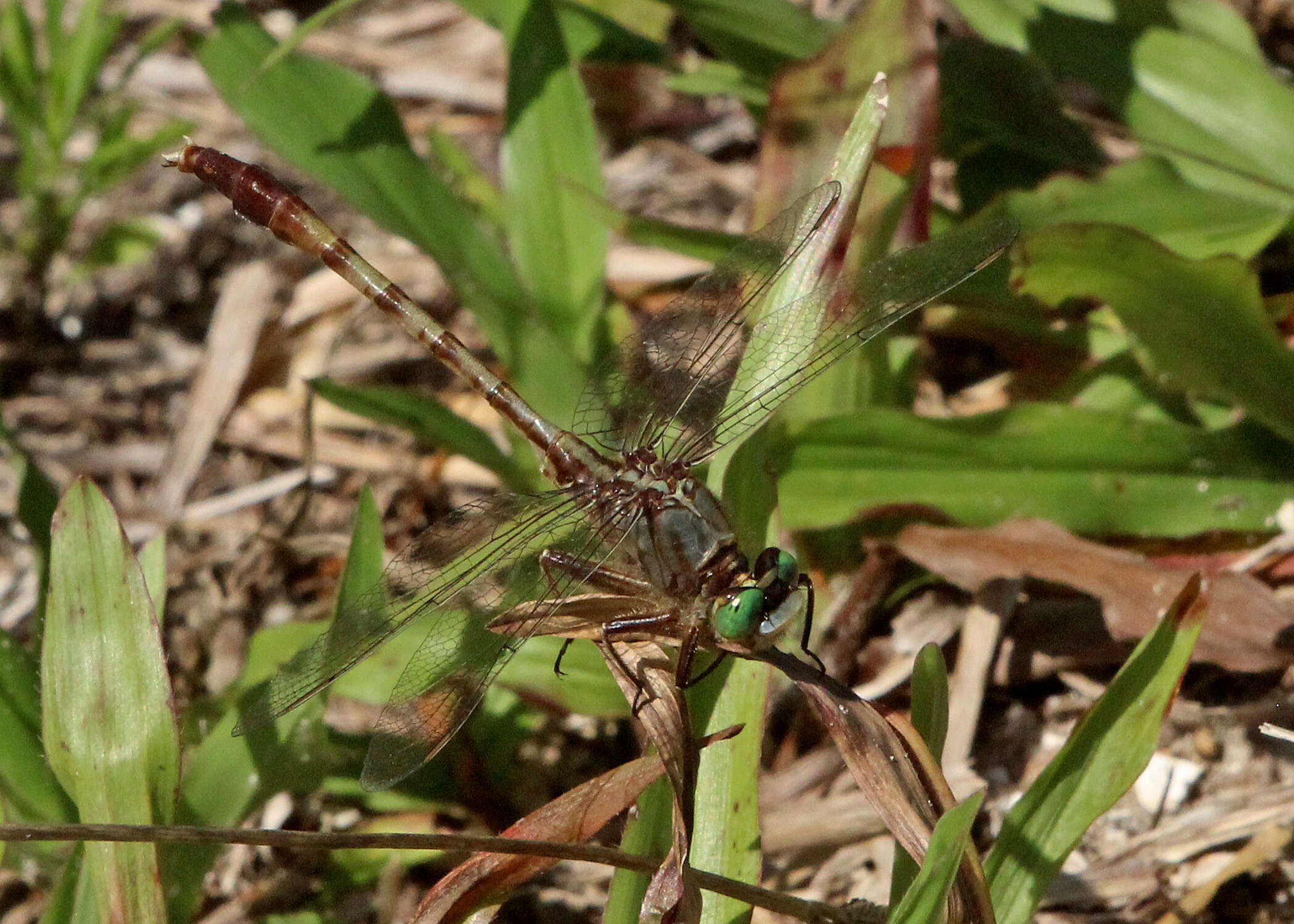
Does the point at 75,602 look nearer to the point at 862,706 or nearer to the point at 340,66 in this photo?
the point at 862,706

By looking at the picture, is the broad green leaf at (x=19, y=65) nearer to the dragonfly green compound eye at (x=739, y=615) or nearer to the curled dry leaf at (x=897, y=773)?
the dragonfly green compound eye at (x=739, y=615)

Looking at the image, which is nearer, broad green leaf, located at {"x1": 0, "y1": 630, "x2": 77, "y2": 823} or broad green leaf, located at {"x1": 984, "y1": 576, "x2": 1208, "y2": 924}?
broad green leaf, located at {"x1": 984, "y1": 576, "x2": 1208, "y2": 924}

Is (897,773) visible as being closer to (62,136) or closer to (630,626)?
(630,626)

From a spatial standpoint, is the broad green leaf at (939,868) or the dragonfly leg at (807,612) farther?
the dragonfly leg at (807,612)

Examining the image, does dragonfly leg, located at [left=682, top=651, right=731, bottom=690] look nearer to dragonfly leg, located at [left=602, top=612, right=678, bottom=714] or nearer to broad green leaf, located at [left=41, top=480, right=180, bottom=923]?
dragonfly leg, located at [left=602, top=612, right=678, bottom=714]

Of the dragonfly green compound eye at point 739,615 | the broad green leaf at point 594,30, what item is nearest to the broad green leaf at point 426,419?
the dragonfly green compound eye at point 739,615

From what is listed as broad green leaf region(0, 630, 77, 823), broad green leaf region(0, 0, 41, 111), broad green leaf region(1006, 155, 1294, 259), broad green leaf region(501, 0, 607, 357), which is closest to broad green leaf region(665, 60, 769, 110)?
broad green leaf region(501, 0, 607, 357)
